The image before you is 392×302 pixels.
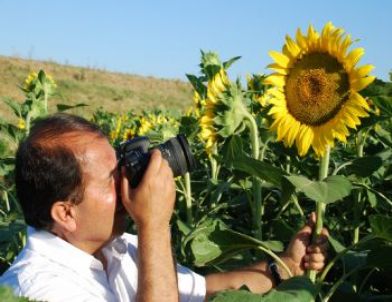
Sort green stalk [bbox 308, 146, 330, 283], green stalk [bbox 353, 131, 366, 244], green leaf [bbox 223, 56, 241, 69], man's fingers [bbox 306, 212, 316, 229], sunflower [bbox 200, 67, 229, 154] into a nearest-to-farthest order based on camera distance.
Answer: green stalk [bbox 308, 146, 330, 283] < man's fingers [bbox 306, 212, 316, 229] < sunflower [bbox 200, 67, 229, 154] < green stalk [bbox 353, 131, 366, 244] < green leaf [bbox 223, 56, 241, 69]

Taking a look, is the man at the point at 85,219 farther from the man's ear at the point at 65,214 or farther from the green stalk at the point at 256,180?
the green stalk at the point at 256,180

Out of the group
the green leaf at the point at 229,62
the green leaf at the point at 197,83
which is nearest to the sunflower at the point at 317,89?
the green leaf at the point at 229,62

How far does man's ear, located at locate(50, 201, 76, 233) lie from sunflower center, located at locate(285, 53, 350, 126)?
633 millimetres

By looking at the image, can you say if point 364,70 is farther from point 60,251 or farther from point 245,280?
point 60,251

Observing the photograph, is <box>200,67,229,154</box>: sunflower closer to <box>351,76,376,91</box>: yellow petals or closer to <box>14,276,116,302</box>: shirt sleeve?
<box>351,76,376,91</box>: yellow petals

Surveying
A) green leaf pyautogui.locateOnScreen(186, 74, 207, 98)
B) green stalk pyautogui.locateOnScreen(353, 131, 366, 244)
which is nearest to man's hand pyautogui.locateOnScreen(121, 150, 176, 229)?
green stalk pyautogui.locateOnScreen(353, 131, 366, 244)

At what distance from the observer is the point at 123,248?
62.5 inches

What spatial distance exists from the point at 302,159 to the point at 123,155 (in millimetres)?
937

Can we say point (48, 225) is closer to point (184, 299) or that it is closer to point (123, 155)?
point (123, 155)

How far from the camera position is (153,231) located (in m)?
1.38

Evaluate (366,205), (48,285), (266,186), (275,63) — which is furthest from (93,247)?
(366,205)

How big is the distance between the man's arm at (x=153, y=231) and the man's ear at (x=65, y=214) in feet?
0.43

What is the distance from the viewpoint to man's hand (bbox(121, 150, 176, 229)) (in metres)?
1.38

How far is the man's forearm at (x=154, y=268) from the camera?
1355mm
